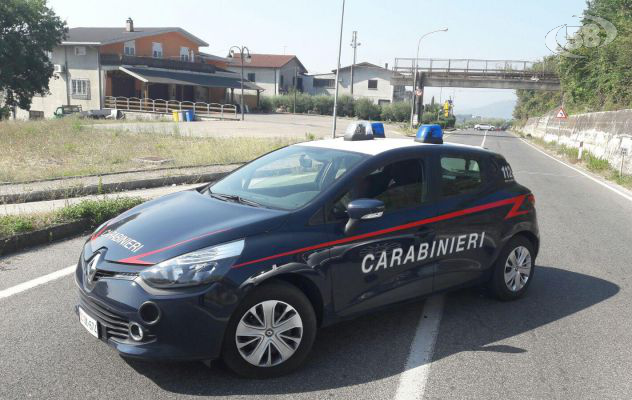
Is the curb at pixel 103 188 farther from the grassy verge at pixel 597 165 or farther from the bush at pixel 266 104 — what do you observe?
the bush at pixel 266 104

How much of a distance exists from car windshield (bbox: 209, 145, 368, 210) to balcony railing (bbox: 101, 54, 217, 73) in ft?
151

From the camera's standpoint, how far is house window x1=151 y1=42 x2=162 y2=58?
51688mm

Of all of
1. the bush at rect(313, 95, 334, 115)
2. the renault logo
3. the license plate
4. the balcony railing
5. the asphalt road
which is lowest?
the asphalt road

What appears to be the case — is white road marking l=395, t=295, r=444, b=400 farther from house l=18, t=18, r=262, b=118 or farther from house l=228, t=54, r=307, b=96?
house l=228, t=54, r=307, b=96

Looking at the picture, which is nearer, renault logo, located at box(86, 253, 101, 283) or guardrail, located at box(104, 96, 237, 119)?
renault logo, located at box(86, 253, 101, 283)

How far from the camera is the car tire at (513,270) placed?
4938 millimetres

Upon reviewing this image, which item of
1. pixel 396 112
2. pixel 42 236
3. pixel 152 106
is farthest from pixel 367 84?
pixel 42 236

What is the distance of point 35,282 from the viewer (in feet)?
16.9

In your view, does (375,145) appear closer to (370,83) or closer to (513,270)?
(513,270)

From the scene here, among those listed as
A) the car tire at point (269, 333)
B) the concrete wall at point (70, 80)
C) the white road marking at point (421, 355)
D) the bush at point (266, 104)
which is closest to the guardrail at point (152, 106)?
the concrete wall at point (70, 80)

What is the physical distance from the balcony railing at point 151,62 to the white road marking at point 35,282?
45.1 metres

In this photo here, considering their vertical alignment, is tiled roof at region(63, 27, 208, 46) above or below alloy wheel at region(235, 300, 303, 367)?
above

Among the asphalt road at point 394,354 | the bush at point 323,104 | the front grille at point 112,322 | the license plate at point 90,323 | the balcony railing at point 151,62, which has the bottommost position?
the asphalt road at point 394,354

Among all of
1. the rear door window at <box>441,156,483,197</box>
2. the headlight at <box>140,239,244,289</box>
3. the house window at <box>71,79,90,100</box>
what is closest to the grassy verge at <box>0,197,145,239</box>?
the headlight at <box>140,239,244,289</box>
